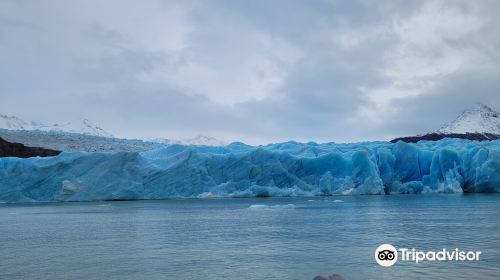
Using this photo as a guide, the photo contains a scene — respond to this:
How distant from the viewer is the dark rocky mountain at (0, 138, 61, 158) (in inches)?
1650

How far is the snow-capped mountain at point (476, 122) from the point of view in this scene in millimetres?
121550

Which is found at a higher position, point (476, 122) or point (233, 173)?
point (476, 122)

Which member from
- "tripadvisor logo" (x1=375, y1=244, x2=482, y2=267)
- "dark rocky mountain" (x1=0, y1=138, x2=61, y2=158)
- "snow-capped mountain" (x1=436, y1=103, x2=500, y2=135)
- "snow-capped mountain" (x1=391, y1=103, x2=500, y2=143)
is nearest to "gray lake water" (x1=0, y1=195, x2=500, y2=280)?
"tripadvisor logo" (x1=375, y1=244, x2=482, y2=267)

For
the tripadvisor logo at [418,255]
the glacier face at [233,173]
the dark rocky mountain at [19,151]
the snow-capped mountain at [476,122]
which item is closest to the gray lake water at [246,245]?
the tripadvisor logo at [418,255]

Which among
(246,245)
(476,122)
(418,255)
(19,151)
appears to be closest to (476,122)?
(476,122)

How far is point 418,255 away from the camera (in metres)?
9.33

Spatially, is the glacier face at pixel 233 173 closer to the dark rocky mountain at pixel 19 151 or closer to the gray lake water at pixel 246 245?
the gray lake water at pixel 246 245

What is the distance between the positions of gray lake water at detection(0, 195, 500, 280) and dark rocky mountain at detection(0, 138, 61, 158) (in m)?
26.1

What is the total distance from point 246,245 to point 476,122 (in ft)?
415

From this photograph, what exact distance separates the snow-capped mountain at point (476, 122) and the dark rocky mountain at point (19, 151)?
96999 mm

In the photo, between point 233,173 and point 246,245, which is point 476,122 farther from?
point 246,245

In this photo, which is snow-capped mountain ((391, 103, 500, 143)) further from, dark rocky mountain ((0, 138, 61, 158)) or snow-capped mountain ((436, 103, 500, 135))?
dark rocky mountain ((0, 138, 61, 158))

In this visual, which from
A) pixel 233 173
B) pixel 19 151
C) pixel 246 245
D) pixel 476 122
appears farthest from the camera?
pixel 476 122

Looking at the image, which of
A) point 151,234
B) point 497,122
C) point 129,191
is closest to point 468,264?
point 151,234
